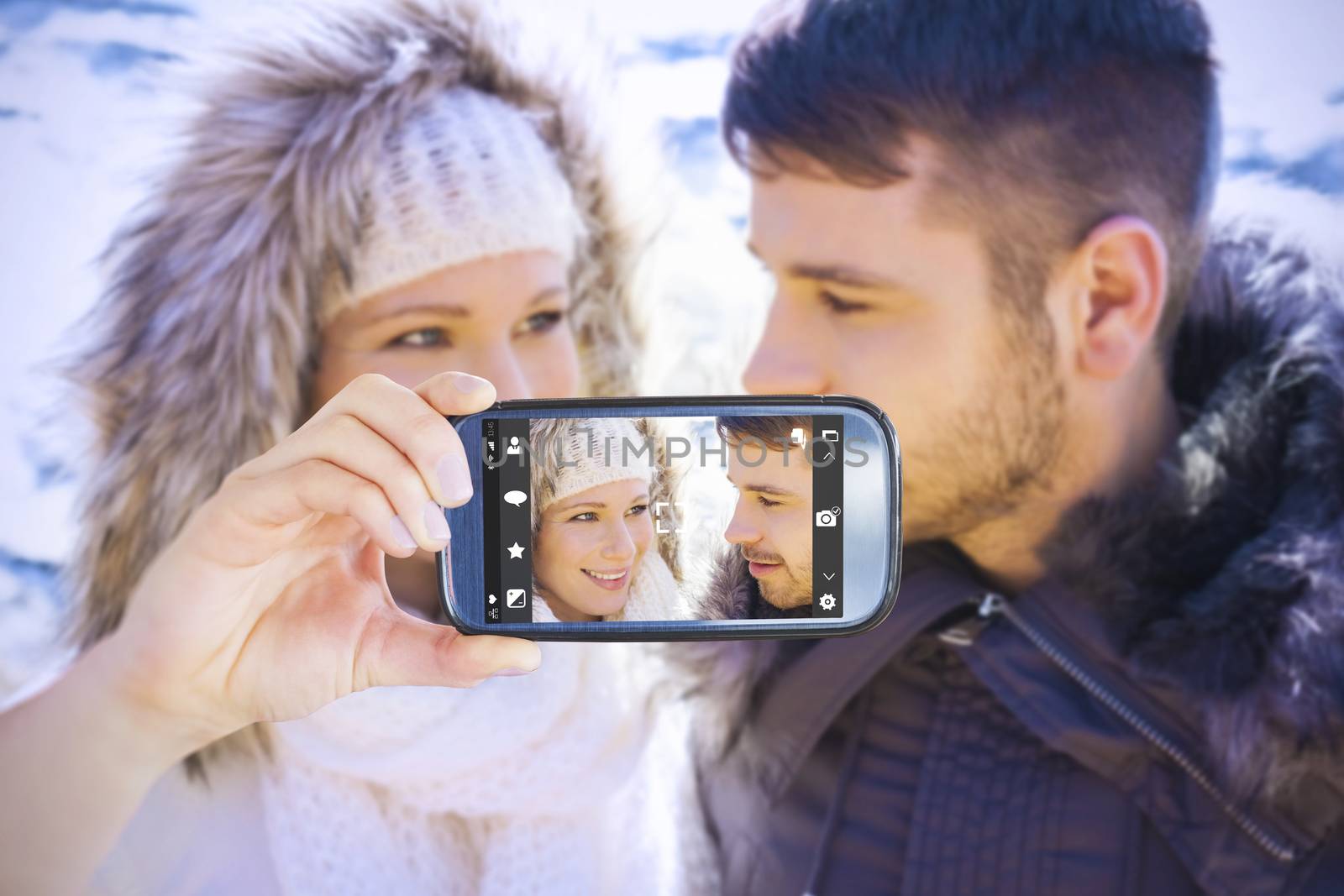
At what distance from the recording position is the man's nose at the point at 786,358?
51.4 inches

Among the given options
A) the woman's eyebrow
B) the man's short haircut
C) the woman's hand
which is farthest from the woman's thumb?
the man's short haircut

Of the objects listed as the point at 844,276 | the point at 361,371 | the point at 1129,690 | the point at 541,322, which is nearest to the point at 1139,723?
the point at 1129,690

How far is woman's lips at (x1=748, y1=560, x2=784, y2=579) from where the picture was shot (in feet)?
2.81

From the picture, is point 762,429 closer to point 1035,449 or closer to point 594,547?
point 594,547

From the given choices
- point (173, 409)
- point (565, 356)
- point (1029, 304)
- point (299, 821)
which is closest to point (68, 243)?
point (173, 409)

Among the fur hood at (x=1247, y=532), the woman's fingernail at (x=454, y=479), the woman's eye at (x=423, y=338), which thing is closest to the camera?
the woman's fingernail at (x=454, y=479)

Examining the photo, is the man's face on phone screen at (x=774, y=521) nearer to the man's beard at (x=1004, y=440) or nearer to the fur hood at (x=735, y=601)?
the fur hood at (x=735, y=601)

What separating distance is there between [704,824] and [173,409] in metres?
0.82

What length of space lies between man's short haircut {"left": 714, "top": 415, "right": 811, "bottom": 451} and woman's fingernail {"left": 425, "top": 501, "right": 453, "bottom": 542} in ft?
0.73

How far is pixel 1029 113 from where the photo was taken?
121cm

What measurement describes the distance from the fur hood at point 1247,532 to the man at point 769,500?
471 mm

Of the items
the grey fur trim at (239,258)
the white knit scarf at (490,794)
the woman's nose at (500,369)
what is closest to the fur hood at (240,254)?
the grey fur trim at (239,258)

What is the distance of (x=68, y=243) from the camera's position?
1.37 metres

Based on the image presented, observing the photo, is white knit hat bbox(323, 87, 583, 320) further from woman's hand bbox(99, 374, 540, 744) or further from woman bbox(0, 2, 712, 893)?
woman's hand bbox(99, 374, 540, 744)
